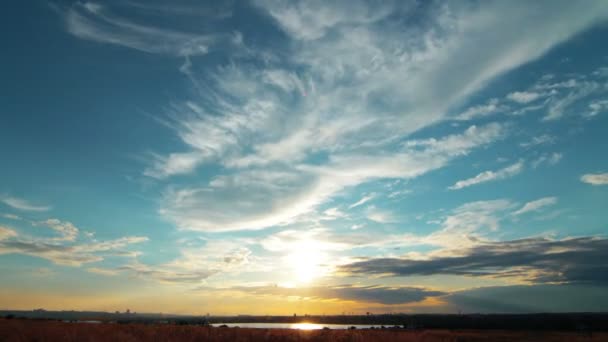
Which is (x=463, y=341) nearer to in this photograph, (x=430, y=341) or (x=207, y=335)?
(x=430, y=341)

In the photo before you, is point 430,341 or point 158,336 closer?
point 158,336

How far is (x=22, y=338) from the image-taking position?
20578 millimetres

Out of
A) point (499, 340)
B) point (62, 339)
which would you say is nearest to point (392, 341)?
point (62, 339)

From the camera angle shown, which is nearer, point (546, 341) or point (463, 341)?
point (463, 341)

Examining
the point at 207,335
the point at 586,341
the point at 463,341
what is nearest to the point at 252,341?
the point at 207,335

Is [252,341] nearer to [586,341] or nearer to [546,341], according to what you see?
[546,341]

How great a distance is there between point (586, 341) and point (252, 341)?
163 feet

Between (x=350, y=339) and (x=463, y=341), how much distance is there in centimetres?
2727

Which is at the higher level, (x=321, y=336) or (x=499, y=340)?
(x=321, y=336)

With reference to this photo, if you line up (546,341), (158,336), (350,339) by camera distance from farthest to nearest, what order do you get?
(546,341) → (350,339) → (158,336)

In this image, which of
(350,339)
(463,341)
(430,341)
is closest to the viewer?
(350,339)

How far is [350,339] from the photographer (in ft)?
82.0

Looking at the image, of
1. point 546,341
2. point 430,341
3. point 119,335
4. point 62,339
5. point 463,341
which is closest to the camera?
point 62,339

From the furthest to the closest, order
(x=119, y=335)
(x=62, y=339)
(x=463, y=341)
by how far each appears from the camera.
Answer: (x=463, y=341)
(x=119, y=335)
(x=62, y=339)
